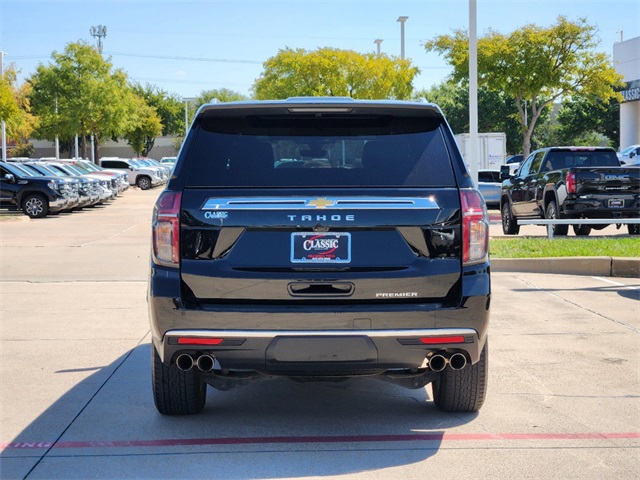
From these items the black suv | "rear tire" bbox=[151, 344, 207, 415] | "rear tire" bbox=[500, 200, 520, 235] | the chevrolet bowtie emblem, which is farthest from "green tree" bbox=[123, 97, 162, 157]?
the chevrolet bowtie emblem

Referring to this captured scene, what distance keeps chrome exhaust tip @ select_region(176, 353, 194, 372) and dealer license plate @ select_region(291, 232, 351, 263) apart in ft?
2.80

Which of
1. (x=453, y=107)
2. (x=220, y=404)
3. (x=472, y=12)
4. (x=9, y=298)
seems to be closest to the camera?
(x=220, y=404)

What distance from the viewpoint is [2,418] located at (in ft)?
20.3

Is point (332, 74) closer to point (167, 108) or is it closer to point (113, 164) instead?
point (113, 164)

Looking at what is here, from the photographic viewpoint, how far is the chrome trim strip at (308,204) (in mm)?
5234

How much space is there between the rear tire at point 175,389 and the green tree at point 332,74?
166 feet

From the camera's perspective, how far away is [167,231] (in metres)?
5.33

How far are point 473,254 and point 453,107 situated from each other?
82232mm

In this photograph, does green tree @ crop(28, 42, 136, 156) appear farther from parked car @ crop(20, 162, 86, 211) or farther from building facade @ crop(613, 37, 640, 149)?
building facade @ crop(613, 37, 640, 149)

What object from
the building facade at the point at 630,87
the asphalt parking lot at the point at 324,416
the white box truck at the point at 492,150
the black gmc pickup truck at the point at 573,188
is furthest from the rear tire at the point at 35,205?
the building facade at the point at 630,87

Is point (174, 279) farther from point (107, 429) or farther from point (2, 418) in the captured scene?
point (2, 418)

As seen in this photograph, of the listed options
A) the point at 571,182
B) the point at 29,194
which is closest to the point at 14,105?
the point at 29,194

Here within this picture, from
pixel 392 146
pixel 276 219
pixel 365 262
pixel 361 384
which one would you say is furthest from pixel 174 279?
pixel 361 384

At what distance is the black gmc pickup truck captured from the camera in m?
17.9
